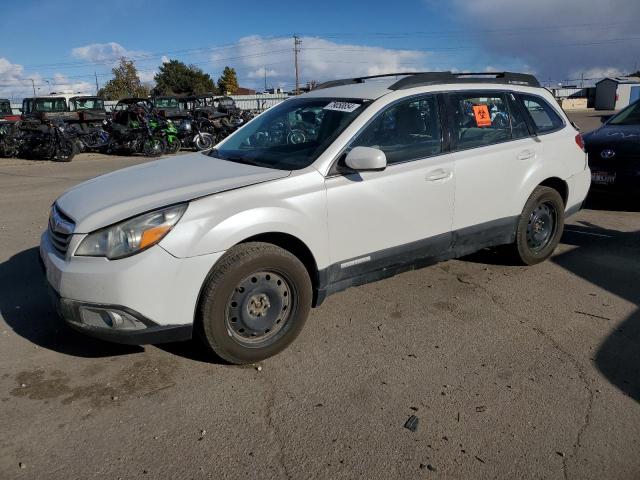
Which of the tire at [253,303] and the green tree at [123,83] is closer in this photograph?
the tire at [253,303]

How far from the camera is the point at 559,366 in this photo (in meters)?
3.31

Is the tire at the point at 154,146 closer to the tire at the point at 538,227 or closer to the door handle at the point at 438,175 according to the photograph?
the tire at the point at 538,227

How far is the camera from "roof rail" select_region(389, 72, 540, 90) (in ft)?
13.3

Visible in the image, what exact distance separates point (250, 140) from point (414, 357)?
2198 mm

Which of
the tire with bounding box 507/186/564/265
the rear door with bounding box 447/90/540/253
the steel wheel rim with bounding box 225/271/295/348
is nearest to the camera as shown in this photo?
the steel wheel rim with bounding box 225/271/295/348

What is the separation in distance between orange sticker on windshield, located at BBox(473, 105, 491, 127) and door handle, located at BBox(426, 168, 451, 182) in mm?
662

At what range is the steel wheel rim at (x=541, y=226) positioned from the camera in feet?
16.2

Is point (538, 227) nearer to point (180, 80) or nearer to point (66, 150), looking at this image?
point (66, 150)

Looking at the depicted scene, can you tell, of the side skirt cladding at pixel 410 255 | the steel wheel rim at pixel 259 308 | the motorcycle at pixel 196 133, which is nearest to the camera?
the steel wheel rim at pixel 259 308

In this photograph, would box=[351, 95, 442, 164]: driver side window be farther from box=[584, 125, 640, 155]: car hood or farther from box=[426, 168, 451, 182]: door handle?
box=[584, 125, 640, 155]: car hood

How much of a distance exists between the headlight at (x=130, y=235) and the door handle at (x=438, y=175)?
190 cm

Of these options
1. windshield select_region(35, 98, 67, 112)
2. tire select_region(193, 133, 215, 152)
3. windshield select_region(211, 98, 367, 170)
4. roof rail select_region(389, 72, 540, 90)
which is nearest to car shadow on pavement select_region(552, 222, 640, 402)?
roof rail select_region(389, 72, 540, 90)

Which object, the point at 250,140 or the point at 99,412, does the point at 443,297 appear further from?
the point at 99,412

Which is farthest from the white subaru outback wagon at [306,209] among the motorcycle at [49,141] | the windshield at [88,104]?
the windshield at [88,104]
